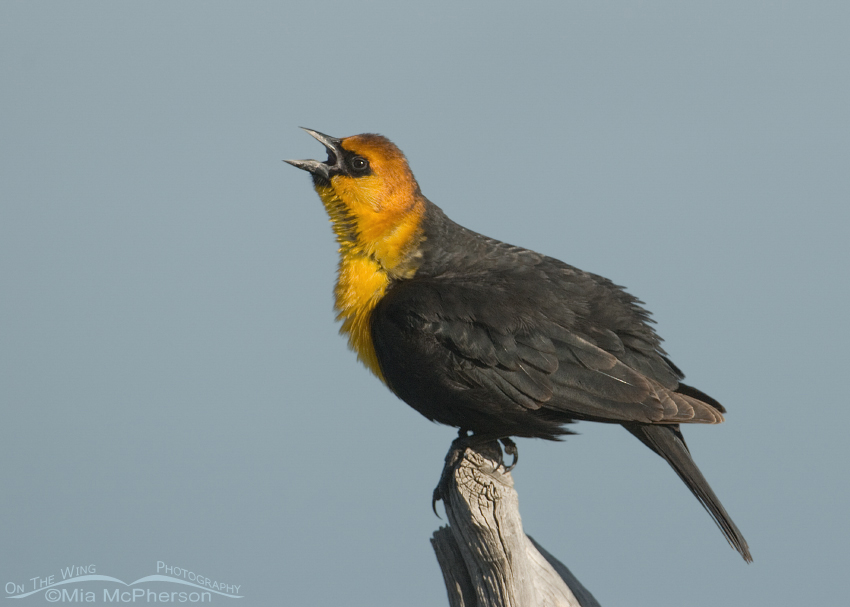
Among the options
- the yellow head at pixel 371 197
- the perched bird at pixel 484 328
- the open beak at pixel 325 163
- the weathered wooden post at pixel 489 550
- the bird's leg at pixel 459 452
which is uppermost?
the open beak at pixel 325 163

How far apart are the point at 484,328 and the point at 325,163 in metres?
1.64

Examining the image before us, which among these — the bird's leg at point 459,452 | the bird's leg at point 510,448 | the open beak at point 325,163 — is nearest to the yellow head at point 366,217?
the open beak at point 325,163

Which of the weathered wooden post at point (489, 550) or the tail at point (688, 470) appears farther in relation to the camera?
the tail at point (688, 470)

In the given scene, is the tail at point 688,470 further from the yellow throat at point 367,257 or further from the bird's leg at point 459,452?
the yellow throat at point 367,257

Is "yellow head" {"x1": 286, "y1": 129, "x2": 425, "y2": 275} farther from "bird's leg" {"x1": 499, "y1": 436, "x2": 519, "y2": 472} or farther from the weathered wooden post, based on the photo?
the weathered wooden post

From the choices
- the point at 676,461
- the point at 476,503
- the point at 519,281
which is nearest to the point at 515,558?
the point at 476,503

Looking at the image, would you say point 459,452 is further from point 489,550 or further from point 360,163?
point 360,163

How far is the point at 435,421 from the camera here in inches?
210

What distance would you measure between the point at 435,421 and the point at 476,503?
0.77m

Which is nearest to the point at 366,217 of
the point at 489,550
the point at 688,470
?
the point at 489,550

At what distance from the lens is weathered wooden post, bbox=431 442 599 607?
4621mm

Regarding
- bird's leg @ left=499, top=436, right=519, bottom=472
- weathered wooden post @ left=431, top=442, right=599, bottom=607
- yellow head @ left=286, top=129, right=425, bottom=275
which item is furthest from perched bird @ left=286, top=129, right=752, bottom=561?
weathered wooden post @ left=431, top=442, right=599, bottom=607

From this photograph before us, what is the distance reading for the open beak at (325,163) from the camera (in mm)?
5816

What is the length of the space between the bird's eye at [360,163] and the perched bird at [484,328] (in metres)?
0.01
